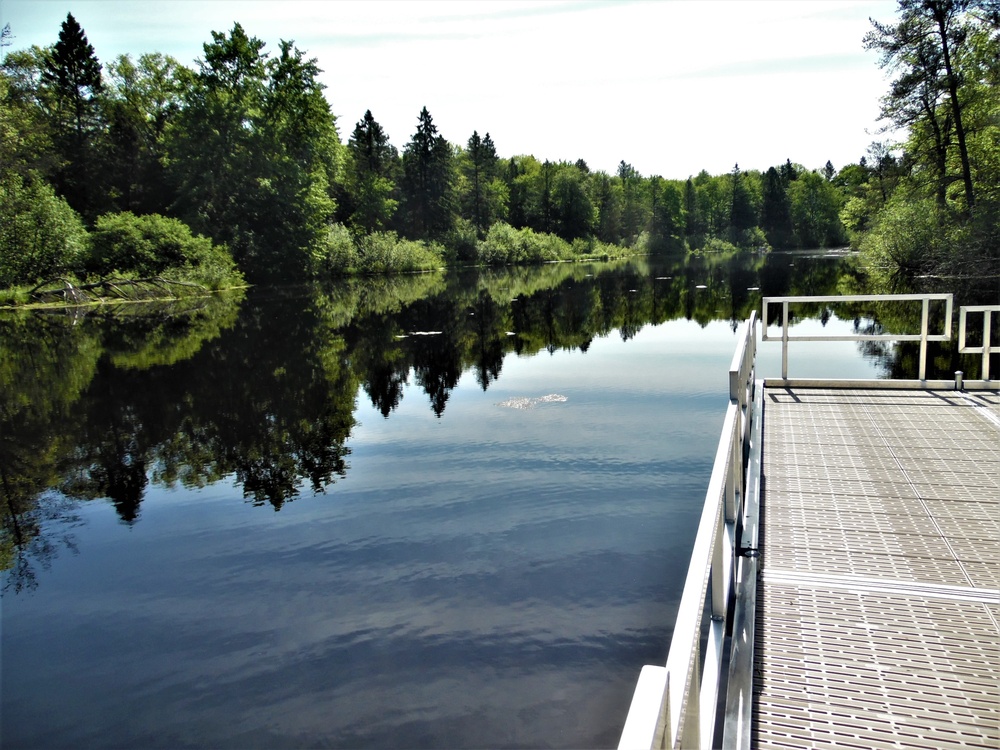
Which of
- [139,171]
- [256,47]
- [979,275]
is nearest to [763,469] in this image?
[979,275]

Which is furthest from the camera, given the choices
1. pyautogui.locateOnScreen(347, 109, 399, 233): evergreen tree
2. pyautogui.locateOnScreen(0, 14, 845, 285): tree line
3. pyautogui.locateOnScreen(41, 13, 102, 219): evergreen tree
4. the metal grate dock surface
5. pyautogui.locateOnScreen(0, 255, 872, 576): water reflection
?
pyautogui.locateOnScreen(347, 109, 399, 233): evergreen tree

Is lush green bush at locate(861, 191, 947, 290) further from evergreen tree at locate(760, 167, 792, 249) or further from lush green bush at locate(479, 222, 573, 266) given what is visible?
evergreen tree at locate(760, 167, 792, 249)

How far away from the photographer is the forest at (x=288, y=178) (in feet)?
112

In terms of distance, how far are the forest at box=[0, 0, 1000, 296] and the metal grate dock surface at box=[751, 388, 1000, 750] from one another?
2872cm

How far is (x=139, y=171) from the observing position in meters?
58.7

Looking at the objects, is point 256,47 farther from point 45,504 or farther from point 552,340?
point 45,504

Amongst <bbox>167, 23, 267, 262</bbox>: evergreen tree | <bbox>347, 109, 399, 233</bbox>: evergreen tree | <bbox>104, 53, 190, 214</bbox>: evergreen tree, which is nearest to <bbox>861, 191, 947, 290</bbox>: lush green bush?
<bbox>167, 23, 267, 262</bbox>: evergreen tree

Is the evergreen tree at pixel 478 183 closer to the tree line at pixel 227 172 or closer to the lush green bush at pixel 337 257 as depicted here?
the tree line at pixel 227 172

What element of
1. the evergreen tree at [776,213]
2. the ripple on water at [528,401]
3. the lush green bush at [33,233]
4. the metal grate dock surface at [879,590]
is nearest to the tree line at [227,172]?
the lush green bush at [33,233]

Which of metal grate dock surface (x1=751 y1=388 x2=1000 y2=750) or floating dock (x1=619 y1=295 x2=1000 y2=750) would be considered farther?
metal grate dock surface (x1=751 y1=388 x2=1000 y2=750)

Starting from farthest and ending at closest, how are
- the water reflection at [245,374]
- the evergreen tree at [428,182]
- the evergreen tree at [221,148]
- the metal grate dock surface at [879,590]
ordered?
the evergreen tree at [428,182] < the evergreen tree at [221,148] < the water reflection at [245,374] < the metal grate dock surface at [879,590]

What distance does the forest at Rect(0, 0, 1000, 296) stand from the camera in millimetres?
34062

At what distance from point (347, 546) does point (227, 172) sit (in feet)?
164

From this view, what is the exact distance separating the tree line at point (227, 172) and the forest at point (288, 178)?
0.14m
